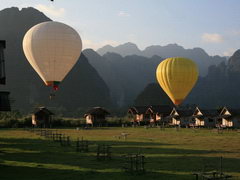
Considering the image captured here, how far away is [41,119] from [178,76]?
39828 mm

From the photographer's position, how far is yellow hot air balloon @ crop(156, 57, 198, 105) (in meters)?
55.0

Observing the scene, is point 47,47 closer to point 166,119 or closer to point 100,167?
point 100,167

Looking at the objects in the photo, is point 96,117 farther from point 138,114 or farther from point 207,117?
point 207,117

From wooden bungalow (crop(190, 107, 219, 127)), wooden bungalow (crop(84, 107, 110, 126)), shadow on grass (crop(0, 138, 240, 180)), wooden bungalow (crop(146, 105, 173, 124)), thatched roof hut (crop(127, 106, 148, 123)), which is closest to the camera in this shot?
shadow on grass (crop(0, 138, 240, 180))

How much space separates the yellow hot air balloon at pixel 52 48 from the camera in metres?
41.9

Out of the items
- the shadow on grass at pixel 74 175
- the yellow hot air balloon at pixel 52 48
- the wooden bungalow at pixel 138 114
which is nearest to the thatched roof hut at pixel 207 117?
the wooden bungalow at pixel 138 114

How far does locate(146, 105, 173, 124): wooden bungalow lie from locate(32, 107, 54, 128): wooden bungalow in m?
27.7

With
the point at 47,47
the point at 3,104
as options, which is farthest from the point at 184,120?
the point at 3,104

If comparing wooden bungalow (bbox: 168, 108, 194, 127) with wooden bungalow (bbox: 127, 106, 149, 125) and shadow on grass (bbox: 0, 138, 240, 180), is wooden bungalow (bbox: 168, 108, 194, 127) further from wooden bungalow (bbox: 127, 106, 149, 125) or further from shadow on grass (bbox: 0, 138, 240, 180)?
shadow on grass (bbox: 0, 138, 240, 180)

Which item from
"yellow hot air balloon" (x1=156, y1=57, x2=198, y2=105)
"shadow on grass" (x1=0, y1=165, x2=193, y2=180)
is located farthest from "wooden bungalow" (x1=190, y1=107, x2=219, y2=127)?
"shadow on grass" (x1=0, y1=165, x2=193, y2=180)

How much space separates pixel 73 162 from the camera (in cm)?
2539

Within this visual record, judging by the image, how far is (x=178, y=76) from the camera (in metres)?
54.9

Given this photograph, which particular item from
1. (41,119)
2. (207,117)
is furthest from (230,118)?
(41,119)

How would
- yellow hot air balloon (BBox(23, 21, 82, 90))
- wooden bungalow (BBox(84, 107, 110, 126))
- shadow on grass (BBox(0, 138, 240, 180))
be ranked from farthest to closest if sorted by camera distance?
wooden bungalow (BBox(84, 107, 110, 126)), yellow hot air balloon (BBox(23, 21, 82, 90)), shadow on grass (BBox(0, 138, 240, 180))
